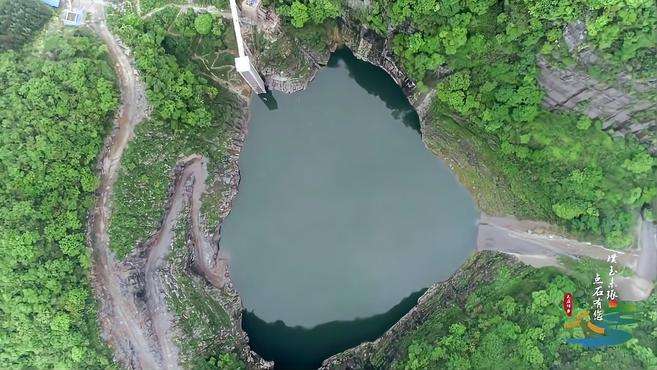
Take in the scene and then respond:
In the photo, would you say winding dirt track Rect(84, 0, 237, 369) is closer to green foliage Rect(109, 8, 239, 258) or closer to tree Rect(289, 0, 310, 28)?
green foliage Rect(109, 8, 239, 258)

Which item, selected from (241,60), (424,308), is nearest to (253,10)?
(241,60)

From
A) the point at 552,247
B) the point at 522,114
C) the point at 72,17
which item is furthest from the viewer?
the point at 552,247

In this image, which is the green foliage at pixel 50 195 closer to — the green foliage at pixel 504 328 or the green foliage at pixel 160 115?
the green foliage at pixel 160 115

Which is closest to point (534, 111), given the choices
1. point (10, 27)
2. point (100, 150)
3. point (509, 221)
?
point (509, 221)

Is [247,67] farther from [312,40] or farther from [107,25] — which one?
[107,25]

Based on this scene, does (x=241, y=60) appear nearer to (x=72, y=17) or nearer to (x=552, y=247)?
(x=72, y=17)

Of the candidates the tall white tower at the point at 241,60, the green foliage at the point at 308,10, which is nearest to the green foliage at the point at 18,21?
the tall white tower at the point at 241,60
